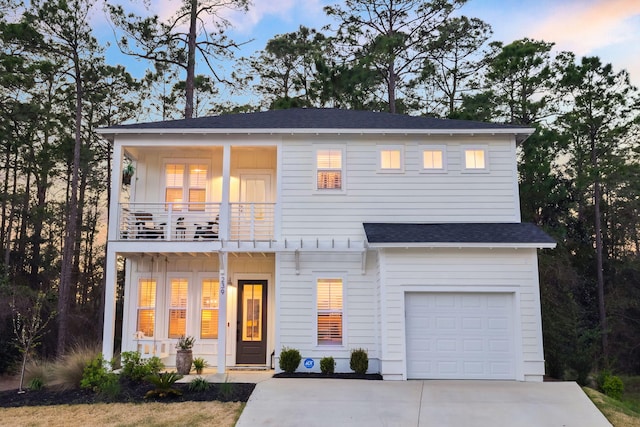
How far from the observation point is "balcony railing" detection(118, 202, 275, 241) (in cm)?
1214

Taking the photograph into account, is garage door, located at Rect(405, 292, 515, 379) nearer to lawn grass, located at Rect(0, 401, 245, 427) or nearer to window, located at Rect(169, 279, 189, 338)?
lawn grass, located at Rect(0, 401, 245, 427)

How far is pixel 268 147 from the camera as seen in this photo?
1284 cm

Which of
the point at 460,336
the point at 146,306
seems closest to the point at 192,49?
the point at 146,306

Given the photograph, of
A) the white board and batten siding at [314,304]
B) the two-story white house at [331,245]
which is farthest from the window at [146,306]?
the white board and batten siding at [314,304]

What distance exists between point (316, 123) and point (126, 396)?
303 inches

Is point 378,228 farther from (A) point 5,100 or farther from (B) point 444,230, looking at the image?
(A) point 5,100

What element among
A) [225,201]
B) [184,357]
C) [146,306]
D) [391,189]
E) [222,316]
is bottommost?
[184,357]

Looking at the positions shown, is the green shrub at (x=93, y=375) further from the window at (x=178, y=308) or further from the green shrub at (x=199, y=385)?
the window at (x=178, y=308)

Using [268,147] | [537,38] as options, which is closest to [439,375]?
[268,147]

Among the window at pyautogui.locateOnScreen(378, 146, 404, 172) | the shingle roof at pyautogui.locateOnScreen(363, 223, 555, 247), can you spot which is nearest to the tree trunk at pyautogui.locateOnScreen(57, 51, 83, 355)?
the window at pyautogui.locateOnScreen(378, 146, 404, 172)

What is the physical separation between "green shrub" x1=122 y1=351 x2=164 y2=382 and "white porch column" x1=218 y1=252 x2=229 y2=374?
132cm

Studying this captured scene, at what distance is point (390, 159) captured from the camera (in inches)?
504

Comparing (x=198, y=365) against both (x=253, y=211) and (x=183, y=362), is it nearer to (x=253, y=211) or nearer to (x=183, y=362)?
(x=183, y=362)

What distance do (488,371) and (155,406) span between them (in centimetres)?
684
